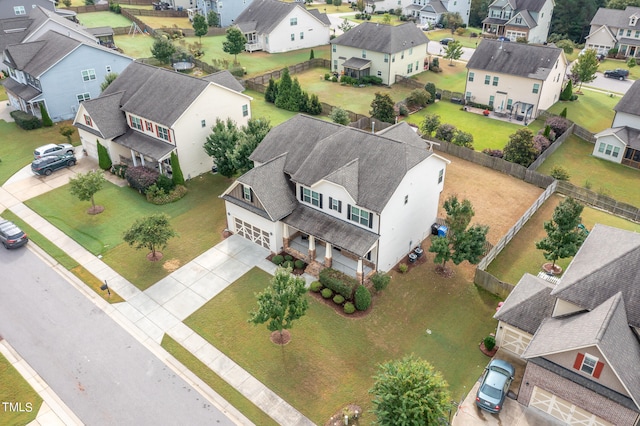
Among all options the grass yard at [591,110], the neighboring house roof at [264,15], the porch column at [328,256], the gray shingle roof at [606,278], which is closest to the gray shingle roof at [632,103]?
the grass yard at [591,110]

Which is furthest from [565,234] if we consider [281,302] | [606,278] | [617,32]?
[617,32]

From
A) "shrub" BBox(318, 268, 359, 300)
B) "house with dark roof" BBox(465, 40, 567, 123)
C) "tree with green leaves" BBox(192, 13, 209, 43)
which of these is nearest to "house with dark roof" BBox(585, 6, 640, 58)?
"house with dark roof" BBox(465, 40, 567, 123)

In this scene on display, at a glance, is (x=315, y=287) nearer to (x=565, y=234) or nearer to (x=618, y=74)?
(x=565, y=234)

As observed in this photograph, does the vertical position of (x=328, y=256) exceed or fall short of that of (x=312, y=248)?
it falls short

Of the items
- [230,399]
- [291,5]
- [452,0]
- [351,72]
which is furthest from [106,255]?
[452,0]

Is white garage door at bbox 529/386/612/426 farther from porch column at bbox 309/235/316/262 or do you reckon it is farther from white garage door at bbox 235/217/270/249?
white garage door at bbox 235/217/270/249

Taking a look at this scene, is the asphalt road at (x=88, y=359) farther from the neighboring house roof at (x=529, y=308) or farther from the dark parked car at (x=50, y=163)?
the neighboring house roof at (x=529, y=308)

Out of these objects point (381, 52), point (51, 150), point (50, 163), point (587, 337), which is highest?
point (381, 52)
